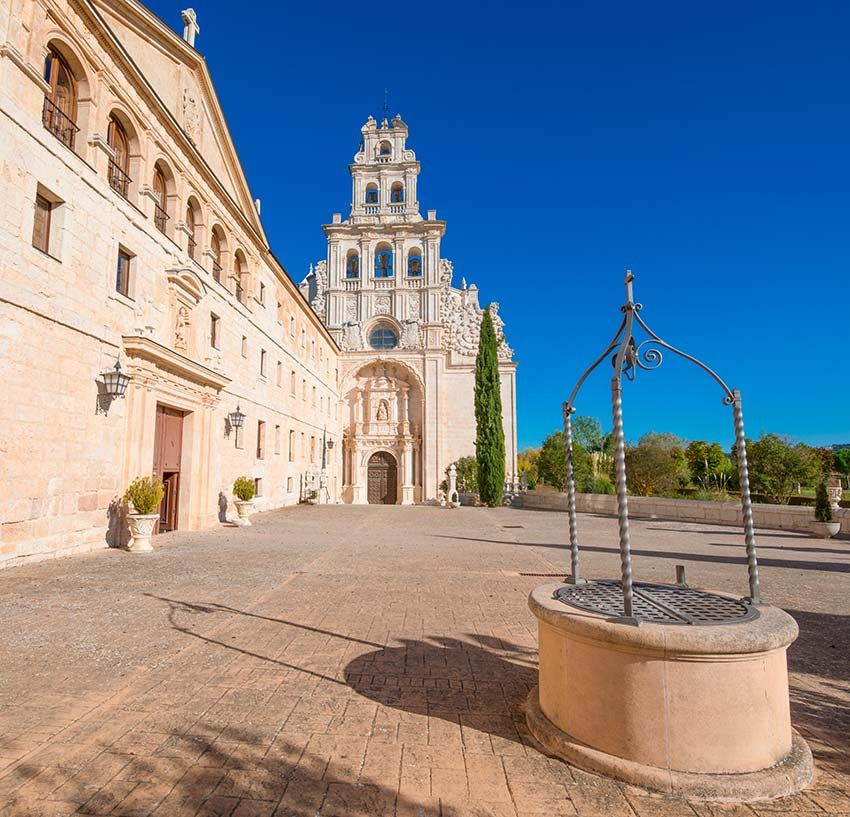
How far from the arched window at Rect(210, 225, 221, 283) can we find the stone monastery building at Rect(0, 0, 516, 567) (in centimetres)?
9

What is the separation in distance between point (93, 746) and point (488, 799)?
220 cm

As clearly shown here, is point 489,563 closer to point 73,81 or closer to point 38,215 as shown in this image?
point 38,215

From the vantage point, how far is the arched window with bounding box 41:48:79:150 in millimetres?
9641

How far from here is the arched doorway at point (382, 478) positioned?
38.0m

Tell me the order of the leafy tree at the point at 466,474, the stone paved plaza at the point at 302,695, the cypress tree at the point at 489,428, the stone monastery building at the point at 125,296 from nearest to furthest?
the stone paved plaza at the point at 302,695 < the stone monastery building at the point at 125,296 < the cypress tree at the point at 489,428 < the leafy tree at the point at 466,474

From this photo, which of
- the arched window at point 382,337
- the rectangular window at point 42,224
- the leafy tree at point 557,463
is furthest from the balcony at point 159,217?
the leafy tree at point 557,463

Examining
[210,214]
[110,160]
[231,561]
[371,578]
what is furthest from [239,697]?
[210,214]

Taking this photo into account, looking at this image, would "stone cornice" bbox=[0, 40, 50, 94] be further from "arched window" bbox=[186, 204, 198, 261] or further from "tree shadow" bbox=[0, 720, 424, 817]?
"tree shadow" bbox=[0, 720, 424, 817]

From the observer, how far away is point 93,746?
9.81ft

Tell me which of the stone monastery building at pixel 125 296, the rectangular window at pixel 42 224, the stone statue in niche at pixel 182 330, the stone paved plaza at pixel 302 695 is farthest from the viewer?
the stone statue in niche at pixel 182 330

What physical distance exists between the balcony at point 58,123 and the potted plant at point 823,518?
1998 centimetres

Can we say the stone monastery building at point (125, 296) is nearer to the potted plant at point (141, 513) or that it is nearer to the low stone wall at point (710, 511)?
the potted plant at point (141, 513)

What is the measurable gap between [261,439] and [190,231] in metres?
8.41

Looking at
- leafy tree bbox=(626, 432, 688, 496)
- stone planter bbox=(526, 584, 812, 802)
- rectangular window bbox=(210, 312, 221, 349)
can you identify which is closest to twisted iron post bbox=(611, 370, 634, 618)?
stone planter bbox=(526, 584, 812, 802)
